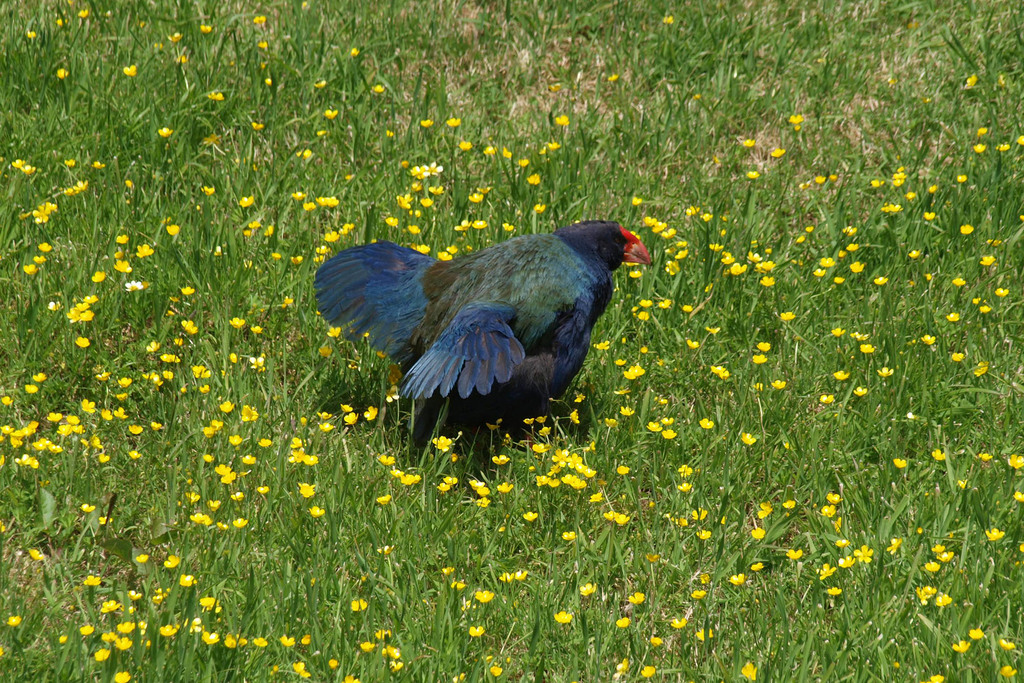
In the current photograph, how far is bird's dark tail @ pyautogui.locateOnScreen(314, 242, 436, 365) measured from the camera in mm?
4512

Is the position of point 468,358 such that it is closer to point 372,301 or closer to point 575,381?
point 372,301

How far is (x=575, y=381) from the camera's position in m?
4.81

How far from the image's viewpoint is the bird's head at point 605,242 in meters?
4.63

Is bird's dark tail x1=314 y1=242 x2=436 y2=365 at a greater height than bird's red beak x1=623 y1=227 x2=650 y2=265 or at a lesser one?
lesser

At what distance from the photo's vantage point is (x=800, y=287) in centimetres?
507

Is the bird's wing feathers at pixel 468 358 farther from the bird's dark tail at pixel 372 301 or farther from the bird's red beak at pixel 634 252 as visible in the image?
the bird's red beak at pixel 634 252

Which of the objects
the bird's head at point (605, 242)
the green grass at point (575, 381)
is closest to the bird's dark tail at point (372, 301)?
the green grass at point (575, 381)

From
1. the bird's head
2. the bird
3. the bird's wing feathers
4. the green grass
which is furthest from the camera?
the bird's head

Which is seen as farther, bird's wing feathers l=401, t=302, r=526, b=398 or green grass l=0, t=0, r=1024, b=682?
bird's wing feathers l=401, t=302, r=526, b=398

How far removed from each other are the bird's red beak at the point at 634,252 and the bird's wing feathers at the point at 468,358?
0.79 m

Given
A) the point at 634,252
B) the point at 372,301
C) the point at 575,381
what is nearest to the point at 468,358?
the point at 372,301

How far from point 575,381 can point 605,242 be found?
595 mm

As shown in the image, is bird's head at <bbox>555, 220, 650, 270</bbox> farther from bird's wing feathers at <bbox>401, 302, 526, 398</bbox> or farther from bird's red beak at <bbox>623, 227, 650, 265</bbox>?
bird's wing feathers at <bbox>401, 302, 526, 398</bbox>

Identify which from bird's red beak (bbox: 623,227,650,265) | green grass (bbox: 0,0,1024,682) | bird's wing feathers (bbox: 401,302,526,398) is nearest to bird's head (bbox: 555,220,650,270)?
bird's red beak (bbox: 623,227,650,265)
